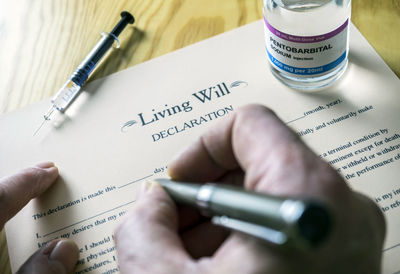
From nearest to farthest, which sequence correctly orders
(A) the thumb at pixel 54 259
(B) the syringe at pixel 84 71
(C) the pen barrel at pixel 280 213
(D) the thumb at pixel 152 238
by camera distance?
(C) the pen barrel at pixel 280 213 < (D) the thumb at pixel 152 238 < (A) the thumb at pixel 54 259 < (B) the syringe at pixel 84 71

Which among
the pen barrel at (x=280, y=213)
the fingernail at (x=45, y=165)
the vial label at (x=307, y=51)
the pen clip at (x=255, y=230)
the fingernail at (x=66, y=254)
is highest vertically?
the pen barrel at (x=280, y=213)

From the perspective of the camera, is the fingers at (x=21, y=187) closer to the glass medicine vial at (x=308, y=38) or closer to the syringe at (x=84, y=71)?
the syringe at (x=84, y=71)

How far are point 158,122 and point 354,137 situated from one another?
0.80ft

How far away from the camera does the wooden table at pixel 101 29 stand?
67 cm

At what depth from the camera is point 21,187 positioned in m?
0.55

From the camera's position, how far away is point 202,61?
26.0 inches

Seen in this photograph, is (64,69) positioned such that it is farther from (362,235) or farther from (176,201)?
(362,235)

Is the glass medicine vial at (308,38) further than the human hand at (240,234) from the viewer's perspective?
Yes

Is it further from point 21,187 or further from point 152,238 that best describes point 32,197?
point 152,238

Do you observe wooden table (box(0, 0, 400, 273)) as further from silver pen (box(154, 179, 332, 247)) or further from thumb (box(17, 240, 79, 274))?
silver pen (box(154, 179, 332, 247))

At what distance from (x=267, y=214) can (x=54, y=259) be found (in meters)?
0.30

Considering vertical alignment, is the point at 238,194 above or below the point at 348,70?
above

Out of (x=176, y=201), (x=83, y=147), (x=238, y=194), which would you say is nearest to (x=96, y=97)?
(x=83, y=147)

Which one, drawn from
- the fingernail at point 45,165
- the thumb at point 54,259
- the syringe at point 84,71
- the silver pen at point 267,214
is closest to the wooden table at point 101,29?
the syringe at point 84,71
